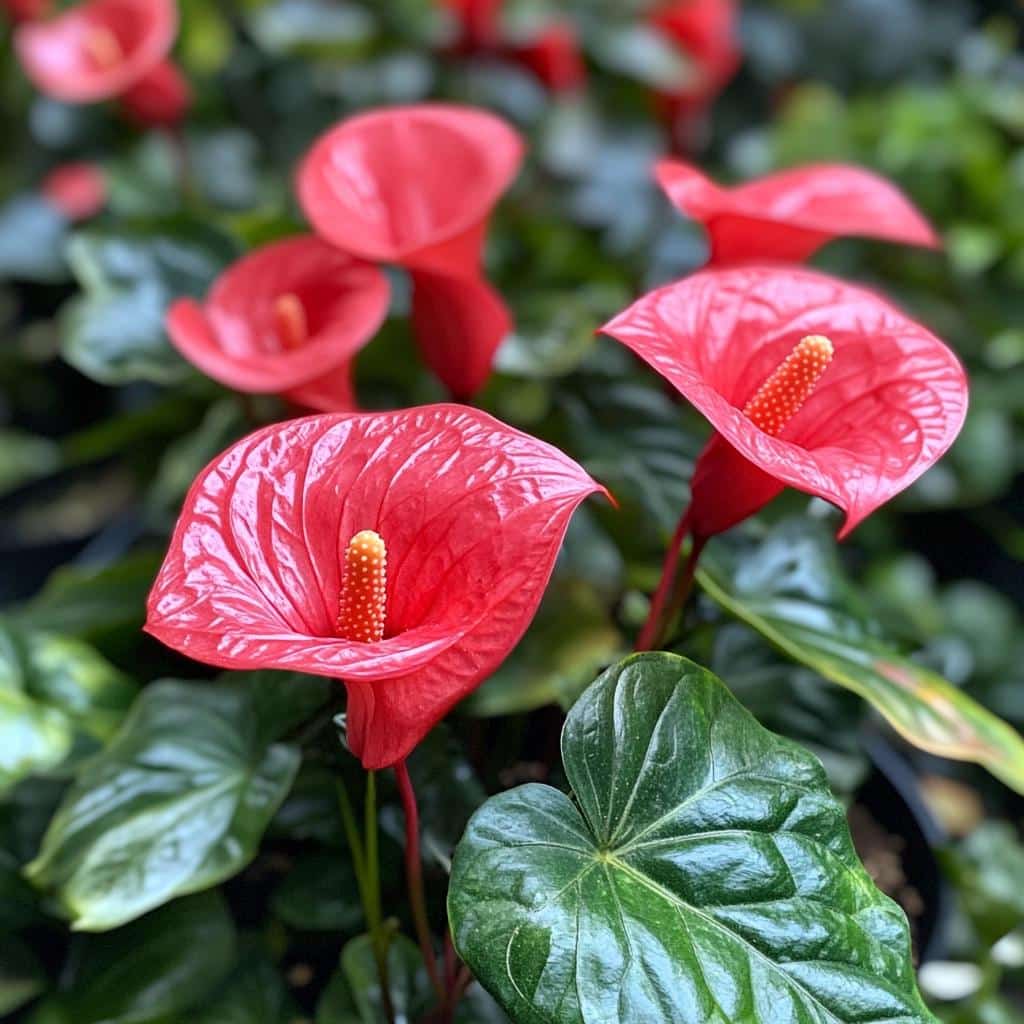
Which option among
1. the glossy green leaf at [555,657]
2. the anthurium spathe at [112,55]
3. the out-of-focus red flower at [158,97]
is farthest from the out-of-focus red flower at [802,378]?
the out-of-focus red flower at [158,97]

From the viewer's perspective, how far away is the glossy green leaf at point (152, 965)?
0.59m

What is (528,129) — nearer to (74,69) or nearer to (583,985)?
(74,69)

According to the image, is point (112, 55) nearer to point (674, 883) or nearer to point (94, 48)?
point (94, 48)

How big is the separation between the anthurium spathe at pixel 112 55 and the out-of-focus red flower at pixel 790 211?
607mm

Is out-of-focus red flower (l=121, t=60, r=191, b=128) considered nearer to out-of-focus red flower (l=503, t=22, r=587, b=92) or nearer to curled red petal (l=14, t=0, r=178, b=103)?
curled red petal (l=14, t=0, r=178, b=103)

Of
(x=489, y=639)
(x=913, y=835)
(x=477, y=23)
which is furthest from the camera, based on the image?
(x=477, y=23)

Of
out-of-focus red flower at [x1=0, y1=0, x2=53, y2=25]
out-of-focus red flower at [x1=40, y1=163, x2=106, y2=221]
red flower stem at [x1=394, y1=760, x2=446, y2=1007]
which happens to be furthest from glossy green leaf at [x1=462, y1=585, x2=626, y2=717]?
out-of-focus red flower at [x1=0, y1=0, x2=53, y2=25]

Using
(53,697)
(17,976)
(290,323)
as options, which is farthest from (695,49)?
(17,976)

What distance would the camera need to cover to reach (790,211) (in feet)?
2.12

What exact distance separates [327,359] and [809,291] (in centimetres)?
25

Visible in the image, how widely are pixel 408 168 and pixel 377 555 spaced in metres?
0.36

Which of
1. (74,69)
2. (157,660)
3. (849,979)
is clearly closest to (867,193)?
(849,979)

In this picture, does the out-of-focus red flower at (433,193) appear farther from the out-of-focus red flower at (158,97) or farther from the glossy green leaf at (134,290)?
the out-of-focus red flower at (158,97)

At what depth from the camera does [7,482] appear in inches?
58.4
